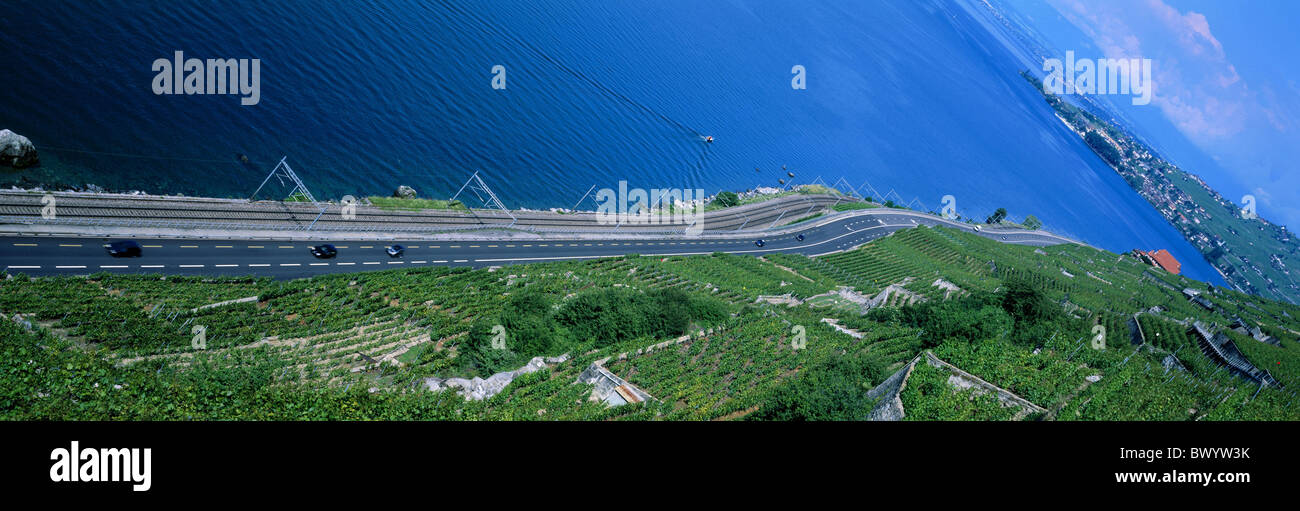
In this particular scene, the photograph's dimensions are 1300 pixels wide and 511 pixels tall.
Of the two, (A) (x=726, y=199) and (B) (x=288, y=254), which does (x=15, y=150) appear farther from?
(A) (x=726, y=199)

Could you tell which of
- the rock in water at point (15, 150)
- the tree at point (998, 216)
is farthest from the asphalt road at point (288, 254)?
the tree at point (998, 216)

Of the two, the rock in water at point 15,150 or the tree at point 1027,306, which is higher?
the rock in water at point 15,150

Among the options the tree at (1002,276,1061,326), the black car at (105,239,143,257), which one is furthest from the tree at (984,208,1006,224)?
the black car at (105,239,143,257)

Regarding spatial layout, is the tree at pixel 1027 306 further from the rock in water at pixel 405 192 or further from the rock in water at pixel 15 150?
the rock in water at pixel 15 150

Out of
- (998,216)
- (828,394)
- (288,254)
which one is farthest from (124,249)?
(998,216)

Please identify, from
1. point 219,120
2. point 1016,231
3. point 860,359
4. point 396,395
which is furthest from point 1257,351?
point 219,120
